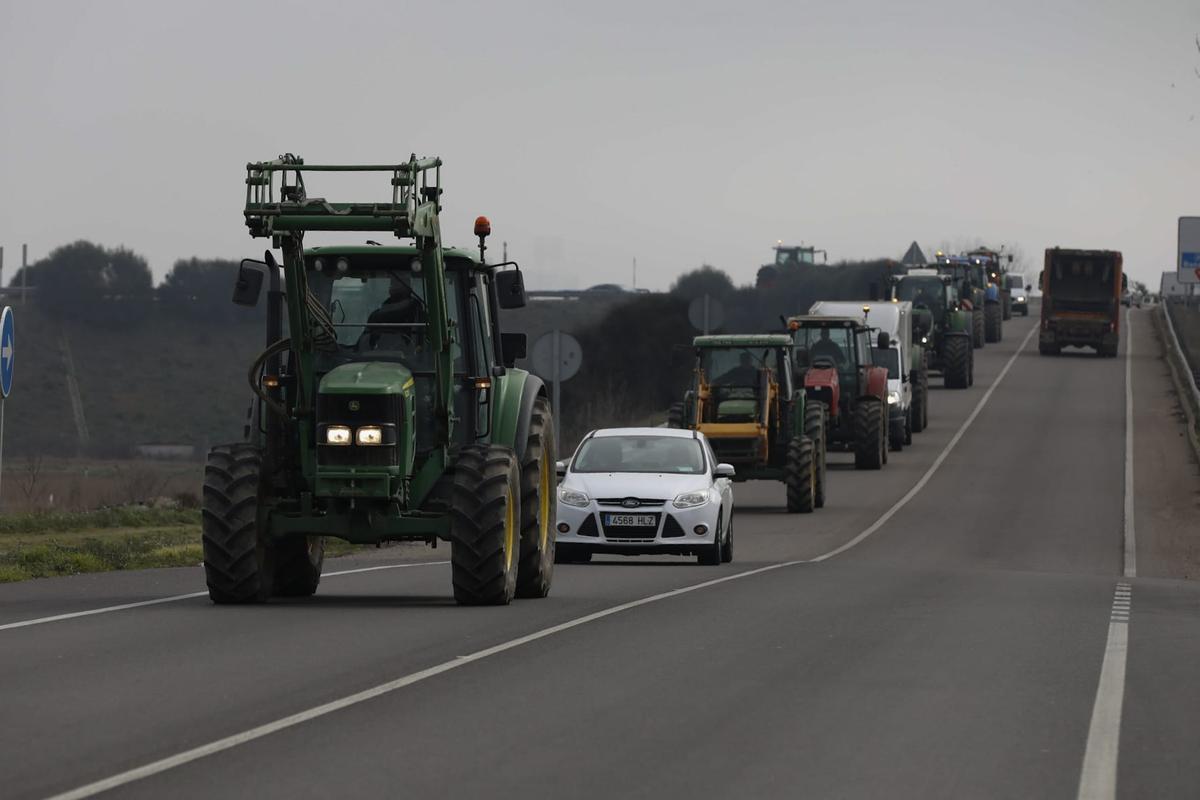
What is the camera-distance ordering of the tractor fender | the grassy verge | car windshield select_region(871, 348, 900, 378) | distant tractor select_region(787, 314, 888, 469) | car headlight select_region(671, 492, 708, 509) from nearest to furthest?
1. the tractor fender
2. the grassy verge
3. car headlight select_region(671, 492, 708, 509)
4. distant tractor select_region(787, 314, 888, 469)
5. car windshield select_region(871, 348, 900, 378)

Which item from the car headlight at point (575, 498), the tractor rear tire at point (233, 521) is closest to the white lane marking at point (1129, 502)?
the car headlight at point (575, 498)

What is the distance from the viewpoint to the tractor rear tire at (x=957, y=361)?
214 ft

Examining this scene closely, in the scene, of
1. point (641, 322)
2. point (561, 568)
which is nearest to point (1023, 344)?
point (641, 322)

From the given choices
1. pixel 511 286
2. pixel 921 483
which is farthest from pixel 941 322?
pixel 511 286

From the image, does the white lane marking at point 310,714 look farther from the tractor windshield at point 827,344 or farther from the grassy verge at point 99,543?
the tractor windshield at point 827,344

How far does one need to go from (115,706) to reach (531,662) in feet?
9.40

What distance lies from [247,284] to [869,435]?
2894 centimetres

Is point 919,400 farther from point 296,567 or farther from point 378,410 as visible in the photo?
point 378,410

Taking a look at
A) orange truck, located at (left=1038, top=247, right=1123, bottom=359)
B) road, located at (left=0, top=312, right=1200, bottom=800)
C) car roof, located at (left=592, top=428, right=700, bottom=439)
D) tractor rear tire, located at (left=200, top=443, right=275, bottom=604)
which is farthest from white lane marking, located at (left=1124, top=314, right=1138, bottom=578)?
tractor rear tire, located at (left=200, top=443, right=275, bottom=604)

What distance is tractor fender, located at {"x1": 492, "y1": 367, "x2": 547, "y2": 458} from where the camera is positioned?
1678 cm

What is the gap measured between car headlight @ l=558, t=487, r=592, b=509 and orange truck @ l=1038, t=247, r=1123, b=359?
51.8 m

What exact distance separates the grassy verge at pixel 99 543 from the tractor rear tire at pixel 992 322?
5768 cm

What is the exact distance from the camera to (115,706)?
10586 mm

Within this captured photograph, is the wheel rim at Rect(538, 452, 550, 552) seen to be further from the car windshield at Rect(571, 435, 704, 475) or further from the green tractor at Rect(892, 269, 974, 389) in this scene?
the green tractor at Rect(892, 269, 974, 389)
